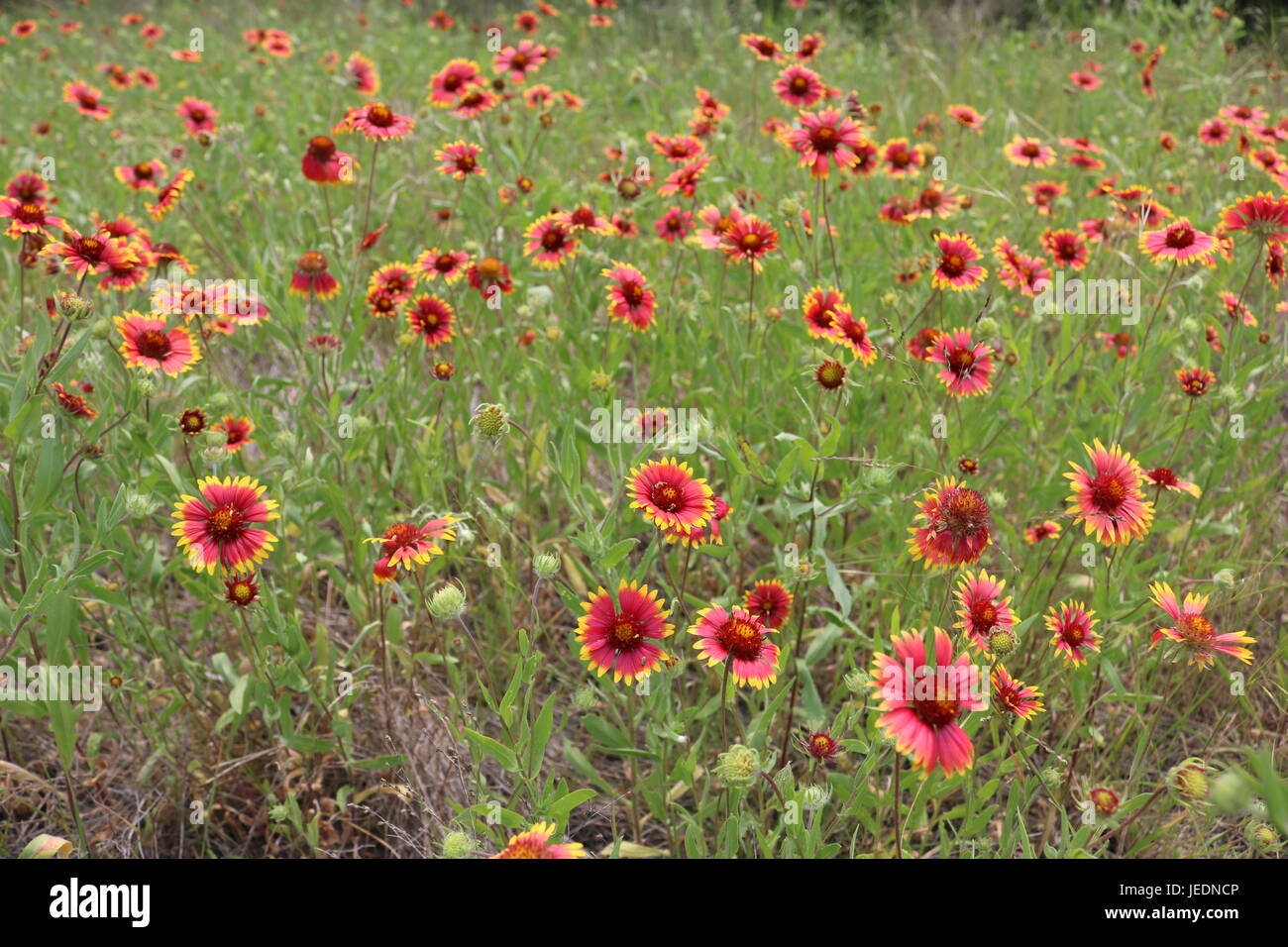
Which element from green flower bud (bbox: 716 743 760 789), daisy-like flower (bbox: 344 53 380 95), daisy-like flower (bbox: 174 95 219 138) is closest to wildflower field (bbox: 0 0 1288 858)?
green flower bud (bbox: 716 743 760 789)

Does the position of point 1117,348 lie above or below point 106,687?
above

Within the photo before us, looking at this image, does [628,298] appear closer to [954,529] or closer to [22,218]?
[954,529]

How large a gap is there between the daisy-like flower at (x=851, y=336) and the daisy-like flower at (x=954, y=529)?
54 centimetres

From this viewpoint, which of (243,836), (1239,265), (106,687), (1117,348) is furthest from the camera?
(1239,265)

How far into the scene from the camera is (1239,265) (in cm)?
275

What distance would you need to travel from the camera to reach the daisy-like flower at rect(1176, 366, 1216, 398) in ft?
6.38

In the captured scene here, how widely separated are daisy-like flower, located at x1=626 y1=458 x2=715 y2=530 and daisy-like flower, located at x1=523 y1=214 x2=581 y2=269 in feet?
3.34

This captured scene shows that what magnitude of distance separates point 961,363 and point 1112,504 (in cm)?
53

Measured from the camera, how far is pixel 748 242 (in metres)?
2.14

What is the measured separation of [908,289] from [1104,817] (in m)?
1.81

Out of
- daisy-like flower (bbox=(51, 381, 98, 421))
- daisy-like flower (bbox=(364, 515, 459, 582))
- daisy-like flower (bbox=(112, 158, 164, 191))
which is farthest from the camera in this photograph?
daisy-like flower (bbox=(112, 158, 164, 191))

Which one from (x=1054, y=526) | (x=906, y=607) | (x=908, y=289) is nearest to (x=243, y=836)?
(x=906, y=607)

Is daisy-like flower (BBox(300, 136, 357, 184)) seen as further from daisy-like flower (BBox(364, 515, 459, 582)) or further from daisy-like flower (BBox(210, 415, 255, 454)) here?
daisy-like flower (BBox(364, 515, 459, 582))
